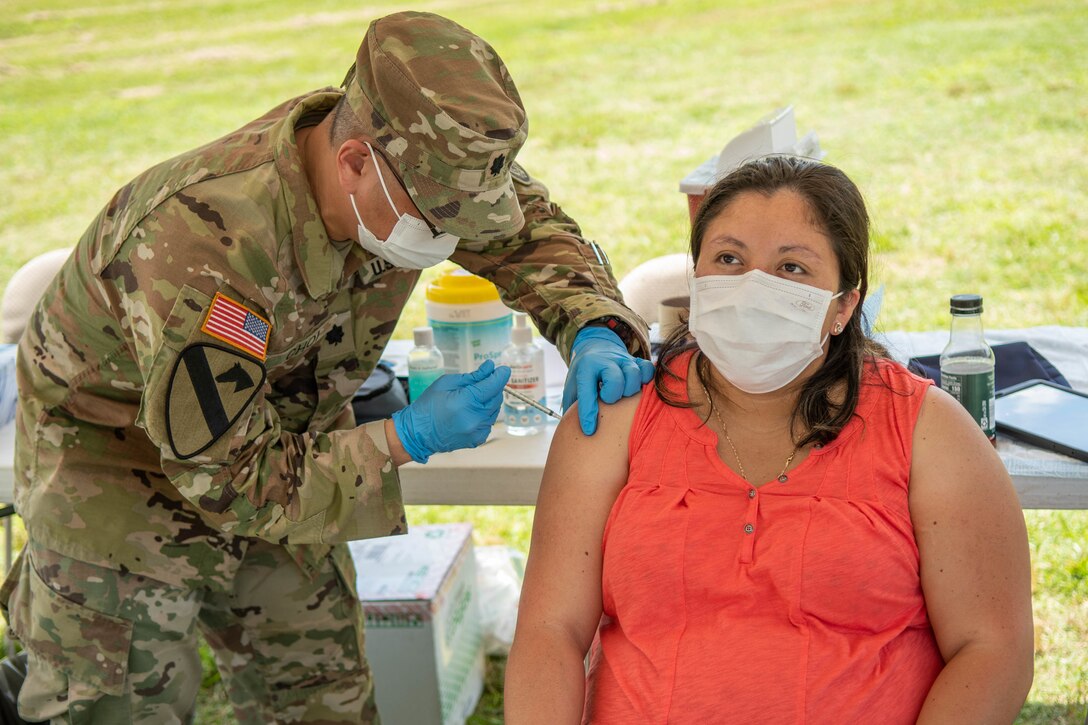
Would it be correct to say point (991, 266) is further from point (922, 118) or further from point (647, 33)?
point (647, 33)

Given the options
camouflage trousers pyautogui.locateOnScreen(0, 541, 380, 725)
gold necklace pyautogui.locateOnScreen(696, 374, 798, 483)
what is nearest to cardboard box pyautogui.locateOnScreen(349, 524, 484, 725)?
camouflage trousers pyautogui.locateOnScreen(0, 541, 380, 725)

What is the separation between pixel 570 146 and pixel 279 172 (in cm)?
767

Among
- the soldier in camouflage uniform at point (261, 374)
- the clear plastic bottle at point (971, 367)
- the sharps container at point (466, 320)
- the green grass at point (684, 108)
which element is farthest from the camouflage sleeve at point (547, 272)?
the green grass at point (684, 108)

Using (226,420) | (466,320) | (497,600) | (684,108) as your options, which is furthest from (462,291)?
(684,108)

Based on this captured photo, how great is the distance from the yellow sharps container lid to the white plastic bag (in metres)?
1.08

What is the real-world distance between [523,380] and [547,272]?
1.11ft

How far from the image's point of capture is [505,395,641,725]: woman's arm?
1859 mm

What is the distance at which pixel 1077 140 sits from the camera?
26.2 feet

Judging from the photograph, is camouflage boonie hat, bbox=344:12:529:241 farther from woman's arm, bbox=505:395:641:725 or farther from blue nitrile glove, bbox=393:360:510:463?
woman's arm, bbox=505:395:641:725

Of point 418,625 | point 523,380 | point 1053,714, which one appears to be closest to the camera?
point 523,380

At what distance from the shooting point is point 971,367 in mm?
2277

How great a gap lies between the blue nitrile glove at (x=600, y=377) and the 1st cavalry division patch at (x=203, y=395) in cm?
60

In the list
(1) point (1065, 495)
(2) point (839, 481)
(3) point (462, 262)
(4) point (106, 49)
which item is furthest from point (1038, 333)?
(4) point (106, 49)

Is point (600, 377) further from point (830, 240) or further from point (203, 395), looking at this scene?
point (203, 395)
